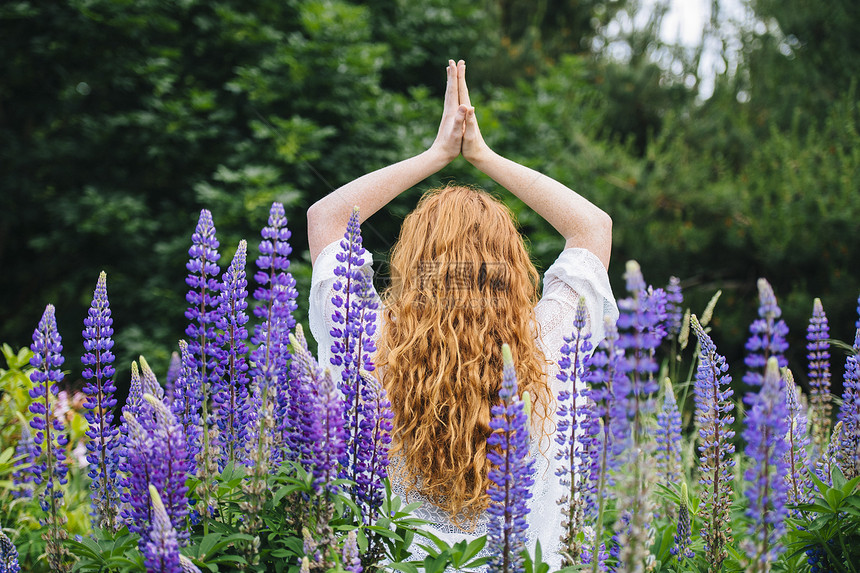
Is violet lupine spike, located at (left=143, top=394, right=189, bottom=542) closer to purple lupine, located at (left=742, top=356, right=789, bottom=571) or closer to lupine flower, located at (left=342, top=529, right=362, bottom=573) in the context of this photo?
lupine flower, located at (left=342, top=529, right=362, bottom=573)

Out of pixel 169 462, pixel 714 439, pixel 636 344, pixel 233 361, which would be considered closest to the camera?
pixel 636 344

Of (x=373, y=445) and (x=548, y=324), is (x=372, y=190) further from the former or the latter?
(x=373, y=445)

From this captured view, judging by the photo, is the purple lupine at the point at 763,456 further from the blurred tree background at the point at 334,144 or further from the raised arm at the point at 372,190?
the blurred tree background at the point at 334,144

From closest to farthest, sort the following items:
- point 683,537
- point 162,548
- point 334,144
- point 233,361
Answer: point 162,548 < point 233,361 < point 683,537 < point 334,144

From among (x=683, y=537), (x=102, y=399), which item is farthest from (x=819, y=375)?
(x=102, y=399)

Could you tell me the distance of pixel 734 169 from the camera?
965cm

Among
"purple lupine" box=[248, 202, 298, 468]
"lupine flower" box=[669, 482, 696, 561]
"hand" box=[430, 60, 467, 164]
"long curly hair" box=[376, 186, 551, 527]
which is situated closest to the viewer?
"purple lupine" box=[248, 202, 298, 468]

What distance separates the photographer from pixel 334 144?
24.0ft

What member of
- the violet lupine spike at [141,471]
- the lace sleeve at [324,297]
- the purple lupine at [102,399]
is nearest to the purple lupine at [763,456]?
the lace sleeve at [324,297]

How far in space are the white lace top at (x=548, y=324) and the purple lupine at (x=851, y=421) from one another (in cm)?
77

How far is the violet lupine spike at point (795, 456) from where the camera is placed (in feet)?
7.16

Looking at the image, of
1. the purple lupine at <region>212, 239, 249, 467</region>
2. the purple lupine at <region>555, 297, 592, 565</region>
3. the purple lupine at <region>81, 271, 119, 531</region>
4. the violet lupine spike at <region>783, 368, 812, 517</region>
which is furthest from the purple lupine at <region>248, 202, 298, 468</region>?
the violet lupine spike at <region>783, 368, 812, 517</region>

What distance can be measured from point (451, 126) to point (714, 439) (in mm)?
1440

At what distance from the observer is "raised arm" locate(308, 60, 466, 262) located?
2.39 meters
